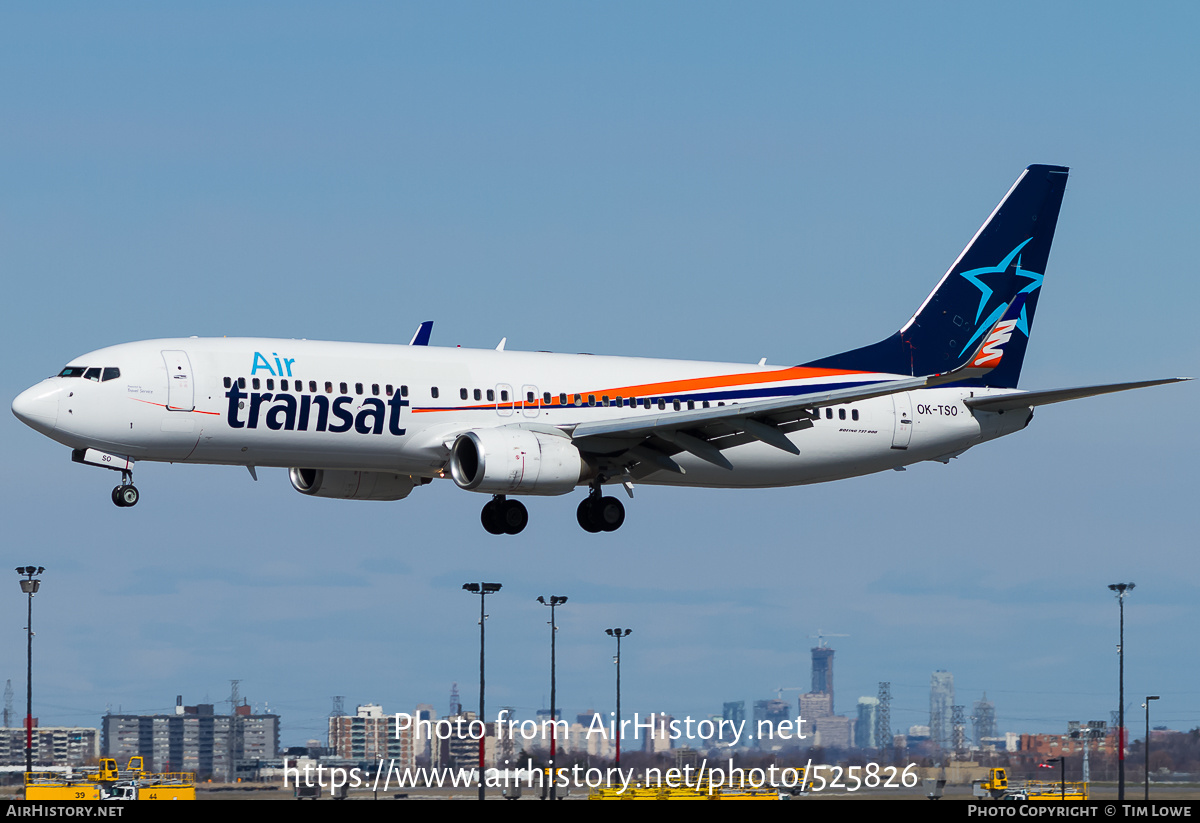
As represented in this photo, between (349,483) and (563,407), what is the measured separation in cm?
801

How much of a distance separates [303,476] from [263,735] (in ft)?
360

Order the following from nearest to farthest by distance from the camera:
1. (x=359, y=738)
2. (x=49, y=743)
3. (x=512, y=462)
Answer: (x=512, y=462) → (x=359, y=738) → (x=49, y=743)

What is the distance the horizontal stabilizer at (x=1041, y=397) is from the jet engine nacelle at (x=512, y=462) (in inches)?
659

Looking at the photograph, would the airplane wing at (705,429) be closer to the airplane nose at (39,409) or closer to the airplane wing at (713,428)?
the airplane wing at (713,428)

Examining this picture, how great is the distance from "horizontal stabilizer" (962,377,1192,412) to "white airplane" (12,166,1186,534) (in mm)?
88

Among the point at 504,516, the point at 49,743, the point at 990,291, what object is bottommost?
the point at 49,743

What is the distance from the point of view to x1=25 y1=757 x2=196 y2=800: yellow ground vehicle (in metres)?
59.2

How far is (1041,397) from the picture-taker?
187 ft

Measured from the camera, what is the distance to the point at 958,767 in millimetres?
66250

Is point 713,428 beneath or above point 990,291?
beneath

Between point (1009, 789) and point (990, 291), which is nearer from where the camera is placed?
point (990, 291)

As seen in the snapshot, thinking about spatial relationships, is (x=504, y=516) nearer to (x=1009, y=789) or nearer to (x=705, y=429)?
(x=705, y=429)

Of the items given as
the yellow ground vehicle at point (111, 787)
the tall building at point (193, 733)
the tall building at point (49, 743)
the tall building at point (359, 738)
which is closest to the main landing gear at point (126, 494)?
the yellow ground vehicle at point (111, 787)

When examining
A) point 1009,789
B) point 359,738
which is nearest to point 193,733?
point 359,738
